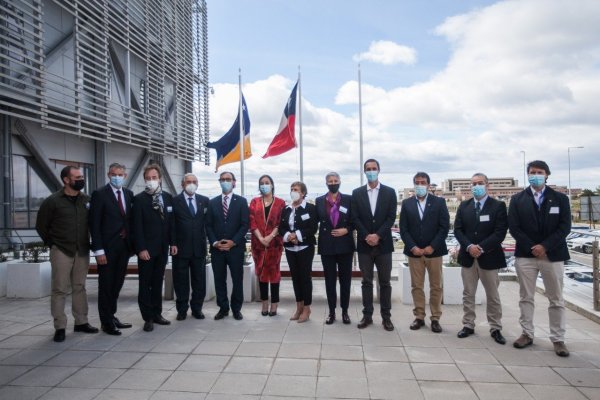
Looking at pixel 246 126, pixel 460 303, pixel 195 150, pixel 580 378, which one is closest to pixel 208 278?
pixel 460 303

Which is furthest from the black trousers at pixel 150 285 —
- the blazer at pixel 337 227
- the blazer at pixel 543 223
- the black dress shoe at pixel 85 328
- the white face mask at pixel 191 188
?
the blazer at pixel 543 223

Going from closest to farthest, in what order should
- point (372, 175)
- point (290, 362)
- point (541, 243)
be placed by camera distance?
point (290, 362) → point (541, 243) → point (372, 175)

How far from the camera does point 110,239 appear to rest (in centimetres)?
513

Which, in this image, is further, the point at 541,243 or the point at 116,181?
the point at 116,181

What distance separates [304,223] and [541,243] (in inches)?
107

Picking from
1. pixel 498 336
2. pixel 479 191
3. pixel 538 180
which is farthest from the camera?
pixel 479 191

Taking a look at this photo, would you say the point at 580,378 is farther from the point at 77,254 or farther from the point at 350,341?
the point at 77,254

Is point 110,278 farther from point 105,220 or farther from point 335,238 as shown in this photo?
point 335,238

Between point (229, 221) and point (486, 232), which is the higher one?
point (229, 221)

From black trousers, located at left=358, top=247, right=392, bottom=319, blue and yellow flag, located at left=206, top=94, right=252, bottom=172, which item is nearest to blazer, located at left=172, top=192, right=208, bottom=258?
black trousers, located at left=358, top=247, right=392, bottom=319

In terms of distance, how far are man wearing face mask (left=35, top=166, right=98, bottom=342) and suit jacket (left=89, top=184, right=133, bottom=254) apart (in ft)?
0.44

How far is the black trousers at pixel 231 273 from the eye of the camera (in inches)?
227

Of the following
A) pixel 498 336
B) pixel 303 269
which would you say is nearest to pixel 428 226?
pixel 498 336

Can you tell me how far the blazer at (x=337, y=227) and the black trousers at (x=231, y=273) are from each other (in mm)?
1150
